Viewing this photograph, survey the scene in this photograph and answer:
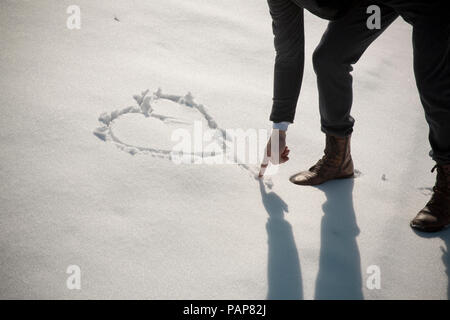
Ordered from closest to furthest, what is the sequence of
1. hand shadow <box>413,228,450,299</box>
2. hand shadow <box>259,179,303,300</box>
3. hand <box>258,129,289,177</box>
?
hand shadow <box>259,179,303,300</box> → hand shadow <box>413,228,450,299</box> → hand <box>258,129,289,177</box>

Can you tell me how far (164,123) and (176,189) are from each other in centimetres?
42

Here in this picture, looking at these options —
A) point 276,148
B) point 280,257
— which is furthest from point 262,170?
point 280,257

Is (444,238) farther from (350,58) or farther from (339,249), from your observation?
(350,58)

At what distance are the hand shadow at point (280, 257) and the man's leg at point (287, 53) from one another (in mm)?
358

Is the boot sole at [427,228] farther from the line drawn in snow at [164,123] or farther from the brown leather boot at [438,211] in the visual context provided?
the line drawn in snow at [164,123]

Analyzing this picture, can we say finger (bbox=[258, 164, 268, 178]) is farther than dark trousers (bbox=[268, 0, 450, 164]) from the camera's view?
Yes

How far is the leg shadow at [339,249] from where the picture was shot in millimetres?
1169

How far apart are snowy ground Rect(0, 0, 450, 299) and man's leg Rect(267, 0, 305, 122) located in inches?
12.0

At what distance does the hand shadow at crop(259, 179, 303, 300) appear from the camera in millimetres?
1143

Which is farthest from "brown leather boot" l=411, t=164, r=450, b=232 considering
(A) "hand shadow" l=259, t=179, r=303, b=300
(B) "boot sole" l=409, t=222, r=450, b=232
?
(A) "hand shadow" l=259, t=179, r=303, b=300

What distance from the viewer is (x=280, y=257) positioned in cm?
124

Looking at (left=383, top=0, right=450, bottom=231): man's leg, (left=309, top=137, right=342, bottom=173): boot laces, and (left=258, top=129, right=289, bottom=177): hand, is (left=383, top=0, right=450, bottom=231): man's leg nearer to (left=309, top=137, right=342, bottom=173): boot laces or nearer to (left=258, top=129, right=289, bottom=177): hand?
(left=309, top=137, right=342, bottom=173): boot laces
